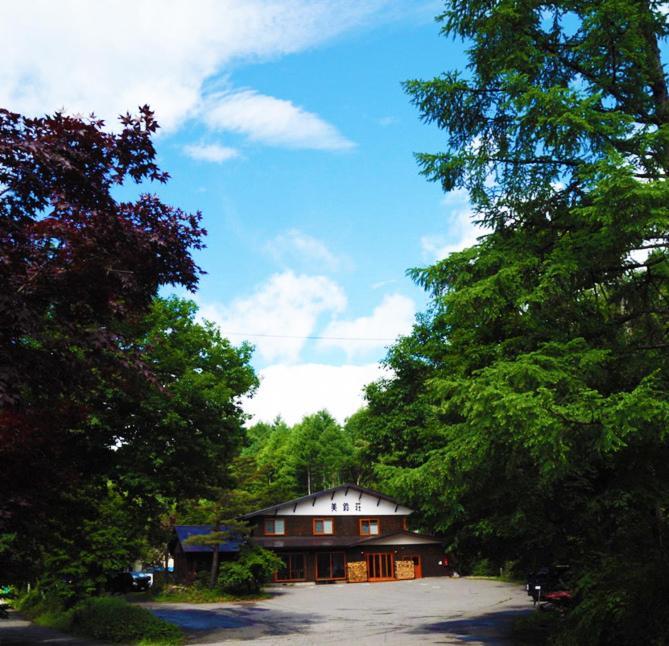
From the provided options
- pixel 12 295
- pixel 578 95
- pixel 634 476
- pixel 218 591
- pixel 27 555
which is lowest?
pixel 218 591

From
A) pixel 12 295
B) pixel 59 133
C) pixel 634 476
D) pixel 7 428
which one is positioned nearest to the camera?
pixel 12 295

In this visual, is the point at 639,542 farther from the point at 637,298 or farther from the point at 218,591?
the point at 218,591

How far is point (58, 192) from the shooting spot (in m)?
8.53

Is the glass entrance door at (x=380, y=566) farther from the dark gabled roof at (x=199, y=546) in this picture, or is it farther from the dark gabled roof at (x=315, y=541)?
the dark gabled roof at (x=199, y=546)

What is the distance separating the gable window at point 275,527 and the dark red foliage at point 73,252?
40.0m

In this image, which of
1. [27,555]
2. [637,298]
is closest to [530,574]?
[637,298]

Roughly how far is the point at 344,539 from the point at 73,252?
45.1 metres

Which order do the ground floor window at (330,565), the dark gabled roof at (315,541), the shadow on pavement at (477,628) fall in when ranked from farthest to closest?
the ground floor window at (330,565) < the dark gabled roof at (315,541) < the shadow on pavement at (477,628)

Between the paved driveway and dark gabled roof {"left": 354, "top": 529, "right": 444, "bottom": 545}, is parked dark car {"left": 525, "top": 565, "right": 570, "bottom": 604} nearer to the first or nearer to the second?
the paved driveway

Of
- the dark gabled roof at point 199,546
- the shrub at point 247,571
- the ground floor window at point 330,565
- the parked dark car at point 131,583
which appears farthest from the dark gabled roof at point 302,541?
the parked dark car at point 131,583

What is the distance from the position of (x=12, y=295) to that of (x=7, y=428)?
11.6ft

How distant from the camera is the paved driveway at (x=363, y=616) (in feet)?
63.5

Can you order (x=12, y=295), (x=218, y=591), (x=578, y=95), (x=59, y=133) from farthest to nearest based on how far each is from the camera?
(x=218, y=591) → (x=578, y=95) → (x=59, y=133) → (x=12, y=295)

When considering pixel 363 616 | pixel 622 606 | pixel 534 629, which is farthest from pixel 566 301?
pixel 363 616
